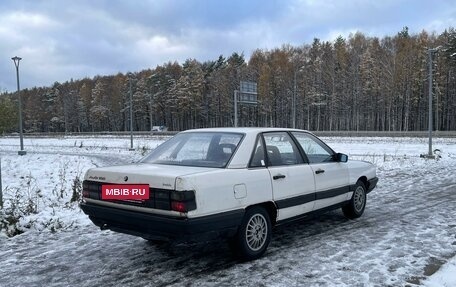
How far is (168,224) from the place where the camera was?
439 centimetres

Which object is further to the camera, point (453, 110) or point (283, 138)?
point (453, 110)

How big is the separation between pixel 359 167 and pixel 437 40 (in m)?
66.7

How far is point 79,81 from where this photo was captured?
122 metres

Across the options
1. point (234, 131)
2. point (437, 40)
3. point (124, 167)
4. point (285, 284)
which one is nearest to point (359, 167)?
point (234, 131)

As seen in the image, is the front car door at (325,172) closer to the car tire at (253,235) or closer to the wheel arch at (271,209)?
the wheel arch at (271,209)

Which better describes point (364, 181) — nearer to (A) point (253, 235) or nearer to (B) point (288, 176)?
(B) point (288, 176)

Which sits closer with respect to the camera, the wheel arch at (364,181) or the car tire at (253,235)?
the car tire at (253,235)

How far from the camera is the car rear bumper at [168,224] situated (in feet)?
14.3

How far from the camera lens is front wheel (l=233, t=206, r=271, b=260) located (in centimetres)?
494

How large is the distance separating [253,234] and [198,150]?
4.25 feet

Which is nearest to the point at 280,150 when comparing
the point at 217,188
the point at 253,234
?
the point at 253,234

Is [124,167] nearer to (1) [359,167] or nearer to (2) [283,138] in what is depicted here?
(2) [283,138]

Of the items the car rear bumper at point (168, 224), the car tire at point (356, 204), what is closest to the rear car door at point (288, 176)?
the car rear bumper at point (168, 224)

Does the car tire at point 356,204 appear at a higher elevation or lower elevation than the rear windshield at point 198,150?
lower
